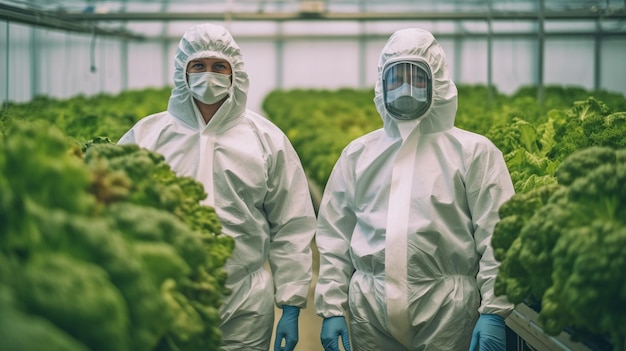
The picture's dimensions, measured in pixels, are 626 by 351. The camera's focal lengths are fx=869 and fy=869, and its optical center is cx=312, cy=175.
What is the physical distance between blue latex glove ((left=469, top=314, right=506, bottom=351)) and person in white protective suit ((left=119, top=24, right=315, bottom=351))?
2.66 ft

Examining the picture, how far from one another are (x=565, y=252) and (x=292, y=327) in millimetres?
1542

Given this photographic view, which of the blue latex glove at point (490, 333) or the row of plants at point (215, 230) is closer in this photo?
the row of plants at point (215, 230)

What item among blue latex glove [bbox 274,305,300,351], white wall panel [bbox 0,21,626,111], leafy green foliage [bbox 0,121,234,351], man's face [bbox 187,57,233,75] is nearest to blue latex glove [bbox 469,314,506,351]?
blue latex glove [bbox 274,305,300,351]

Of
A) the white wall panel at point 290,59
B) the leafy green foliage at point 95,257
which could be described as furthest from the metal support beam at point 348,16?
the leafy green foliage at point 95,257

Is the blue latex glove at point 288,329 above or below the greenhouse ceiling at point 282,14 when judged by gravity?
below

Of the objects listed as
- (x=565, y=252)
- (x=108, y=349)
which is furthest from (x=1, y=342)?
(x=565, y=252)

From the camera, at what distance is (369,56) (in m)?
26.6

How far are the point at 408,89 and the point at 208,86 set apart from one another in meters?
0.84

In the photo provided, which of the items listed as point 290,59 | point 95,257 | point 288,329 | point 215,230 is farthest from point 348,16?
point 290,59

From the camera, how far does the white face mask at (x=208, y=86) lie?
368cm

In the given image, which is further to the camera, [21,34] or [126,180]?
[21,34]

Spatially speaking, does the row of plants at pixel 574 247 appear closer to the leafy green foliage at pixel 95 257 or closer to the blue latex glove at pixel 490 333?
the blue latex glove at pixel 490 333

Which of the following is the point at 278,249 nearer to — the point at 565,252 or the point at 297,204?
the point at 297,204

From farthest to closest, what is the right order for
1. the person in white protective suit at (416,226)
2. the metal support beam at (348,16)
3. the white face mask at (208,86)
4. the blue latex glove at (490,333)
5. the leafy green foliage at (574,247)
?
the metal support beam at (348,16)
the white face mask at (208,86)
the person in white protective suit at (416,226)
the blue latex glove at (490,333)
the leafy green foliage at (574,247)
